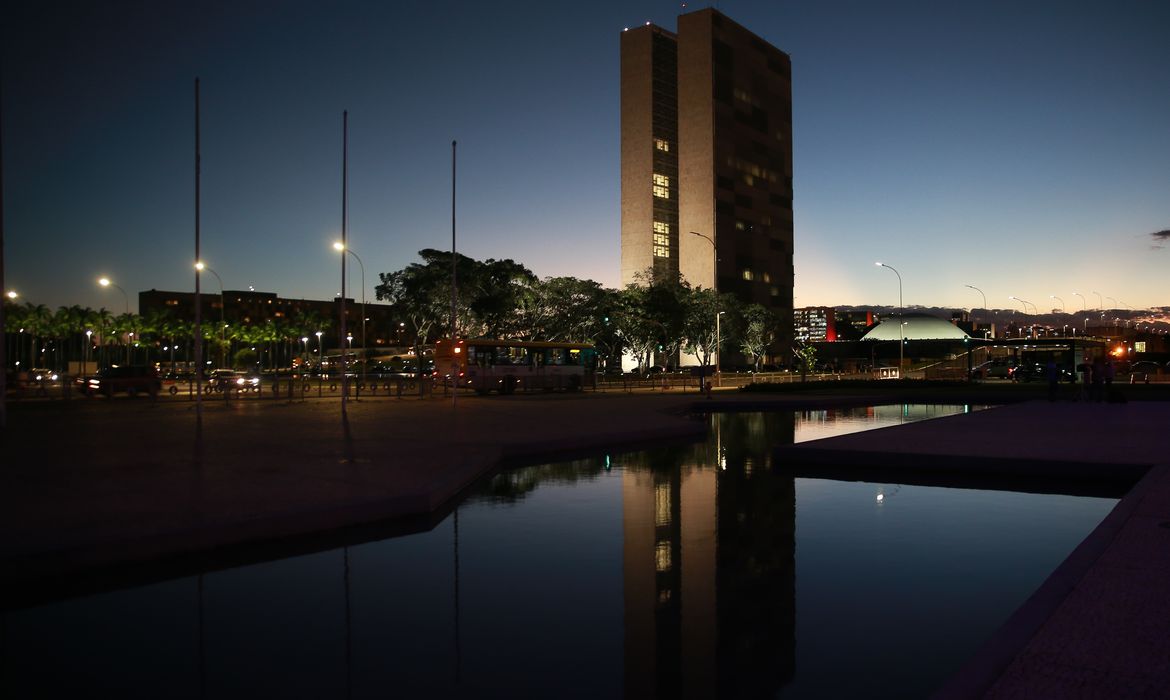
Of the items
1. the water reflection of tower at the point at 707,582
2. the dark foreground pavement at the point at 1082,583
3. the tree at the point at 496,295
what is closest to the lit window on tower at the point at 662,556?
the water reflection of tower at the point at 707,582

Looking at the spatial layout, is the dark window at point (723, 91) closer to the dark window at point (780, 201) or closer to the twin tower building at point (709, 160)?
the twin tower building at point (709, 160)

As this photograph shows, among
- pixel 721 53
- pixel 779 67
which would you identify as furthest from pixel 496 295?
pixel 779 67

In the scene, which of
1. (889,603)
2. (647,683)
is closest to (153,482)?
(647,683)

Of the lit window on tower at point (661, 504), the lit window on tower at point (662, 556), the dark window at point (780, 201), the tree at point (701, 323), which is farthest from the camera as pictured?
the dark window at point (780, 201)

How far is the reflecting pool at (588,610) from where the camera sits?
5.48 m

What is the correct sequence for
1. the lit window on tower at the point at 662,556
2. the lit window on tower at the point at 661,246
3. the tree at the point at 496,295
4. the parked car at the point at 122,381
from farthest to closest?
1. the lit window on tower at the point at 661,246
2. the tree at the point at 496,295
3. the parked car at the point at 122,381
4. the lit window on tower at the point at 662,556

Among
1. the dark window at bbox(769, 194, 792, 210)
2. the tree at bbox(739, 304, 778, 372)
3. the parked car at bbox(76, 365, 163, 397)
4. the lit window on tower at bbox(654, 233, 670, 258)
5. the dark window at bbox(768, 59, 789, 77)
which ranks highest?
the dark window at bbox(768, 59, 789, 77)

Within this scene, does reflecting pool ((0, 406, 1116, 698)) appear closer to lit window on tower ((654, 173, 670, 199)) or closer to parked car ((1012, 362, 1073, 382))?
parked car ((1012, 362, 1073, 382))

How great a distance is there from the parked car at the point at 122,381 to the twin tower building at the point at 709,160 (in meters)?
94.4

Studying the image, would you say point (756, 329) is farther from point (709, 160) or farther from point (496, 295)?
point (496, 295)

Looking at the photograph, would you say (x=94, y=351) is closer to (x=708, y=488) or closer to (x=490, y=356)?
(x=490, y=356)

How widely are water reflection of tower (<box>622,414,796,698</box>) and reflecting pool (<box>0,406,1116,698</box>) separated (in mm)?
30

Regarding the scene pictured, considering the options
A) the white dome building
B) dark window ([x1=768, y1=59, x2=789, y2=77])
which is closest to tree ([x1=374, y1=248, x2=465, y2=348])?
dark window ([x1=768, y1=59, x2=789, y2=77])

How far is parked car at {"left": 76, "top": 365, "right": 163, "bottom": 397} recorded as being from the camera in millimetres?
40969
